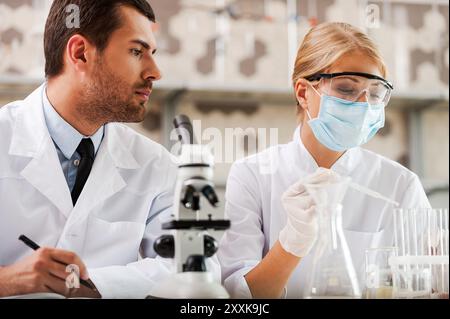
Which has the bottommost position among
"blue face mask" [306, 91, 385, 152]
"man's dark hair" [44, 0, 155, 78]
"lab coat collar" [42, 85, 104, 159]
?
"lab coat collar" [42, 85, 104, 159]

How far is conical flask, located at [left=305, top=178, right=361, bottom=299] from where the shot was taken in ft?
4.05

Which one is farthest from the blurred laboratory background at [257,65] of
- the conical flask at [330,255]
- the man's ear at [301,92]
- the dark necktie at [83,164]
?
the conical flask at [330,255]

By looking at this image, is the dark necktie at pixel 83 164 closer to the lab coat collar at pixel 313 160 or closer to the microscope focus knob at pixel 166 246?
the microscope focus knob at pixel 166 246

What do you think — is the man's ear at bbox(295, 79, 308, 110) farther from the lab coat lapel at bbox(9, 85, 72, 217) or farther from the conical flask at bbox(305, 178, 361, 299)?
the lab coat lapel at bbox(9, 85, 72, 217)

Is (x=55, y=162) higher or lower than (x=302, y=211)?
higher

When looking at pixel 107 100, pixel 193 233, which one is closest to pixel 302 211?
pixel 193 233

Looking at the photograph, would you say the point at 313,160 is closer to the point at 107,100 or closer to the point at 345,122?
the point at 345,122

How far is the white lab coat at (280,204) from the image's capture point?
152 cm

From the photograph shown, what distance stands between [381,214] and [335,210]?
0.33 m

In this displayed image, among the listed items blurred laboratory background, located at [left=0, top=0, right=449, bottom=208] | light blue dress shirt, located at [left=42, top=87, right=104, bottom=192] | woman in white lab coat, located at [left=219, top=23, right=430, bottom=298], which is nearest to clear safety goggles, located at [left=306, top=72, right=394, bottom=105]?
woman in white lab coat, located at [left=219, top=23, right=430, bottom=298]

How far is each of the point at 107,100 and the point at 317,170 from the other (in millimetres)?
488

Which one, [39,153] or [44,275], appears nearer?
[44,275]

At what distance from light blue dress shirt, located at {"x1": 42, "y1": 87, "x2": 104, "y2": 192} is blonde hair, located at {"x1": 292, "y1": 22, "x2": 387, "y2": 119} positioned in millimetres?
490

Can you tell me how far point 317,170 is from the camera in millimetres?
1530
